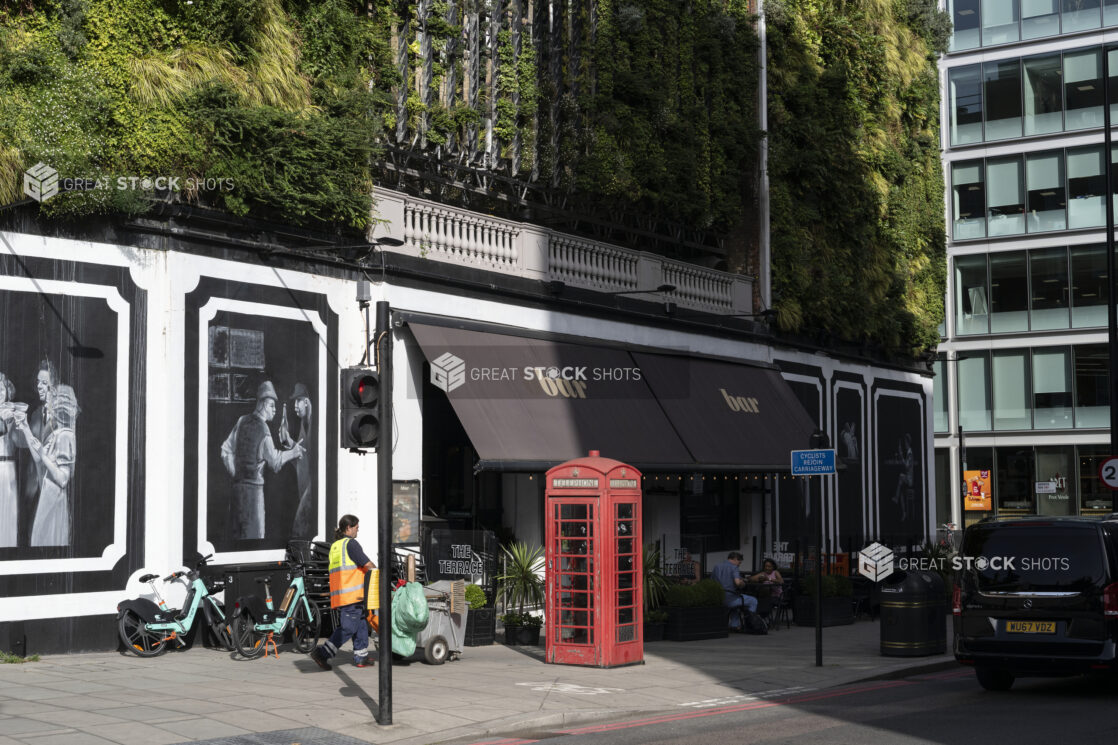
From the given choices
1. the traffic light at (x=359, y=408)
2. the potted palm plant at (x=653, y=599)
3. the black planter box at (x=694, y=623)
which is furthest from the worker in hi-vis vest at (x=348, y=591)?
the black planter box at (x=694, y=623)

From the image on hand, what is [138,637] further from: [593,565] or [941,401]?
[941,401]

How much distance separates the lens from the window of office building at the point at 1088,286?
49.7m

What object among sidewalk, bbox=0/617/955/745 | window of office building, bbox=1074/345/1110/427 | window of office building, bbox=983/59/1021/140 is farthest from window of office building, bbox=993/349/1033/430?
sidewalk, bbox=0/617/955/745

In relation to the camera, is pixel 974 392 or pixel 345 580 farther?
pixel 974 392

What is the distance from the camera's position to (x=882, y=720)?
1292cm

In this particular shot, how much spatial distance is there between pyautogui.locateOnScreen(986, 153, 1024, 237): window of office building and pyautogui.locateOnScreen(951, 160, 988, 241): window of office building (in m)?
0.30

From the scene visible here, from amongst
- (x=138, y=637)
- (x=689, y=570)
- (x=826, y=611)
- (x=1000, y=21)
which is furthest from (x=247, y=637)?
(x=1000, y=21)

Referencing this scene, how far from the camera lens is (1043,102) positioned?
5200 cm

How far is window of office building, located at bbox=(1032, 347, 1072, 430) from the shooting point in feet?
165

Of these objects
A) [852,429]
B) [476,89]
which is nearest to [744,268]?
[852,429]

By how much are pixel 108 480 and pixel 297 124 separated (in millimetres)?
5595

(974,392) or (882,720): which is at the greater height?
(974,392)

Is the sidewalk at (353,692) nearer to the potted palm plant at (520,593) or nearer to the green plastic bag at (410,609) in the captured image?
the potted palm plant at (520,593)

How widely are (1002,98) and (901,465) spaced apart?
23395mm
